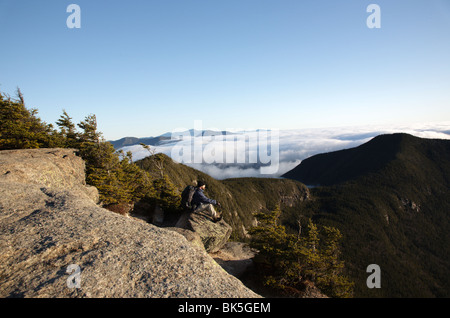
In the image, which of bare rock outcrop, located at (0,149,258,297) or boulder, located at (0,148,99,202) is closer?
bare rock outcrop, located at (0,149,258,297)

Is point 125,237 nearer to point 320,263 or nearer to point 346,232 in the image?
point 320,263

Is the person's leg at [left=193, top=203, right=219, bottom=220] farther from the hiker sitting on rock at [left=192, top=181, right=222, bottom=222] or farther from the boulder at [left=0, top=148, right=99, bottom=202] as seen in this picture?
the boulder at [left=0, top=148, right=99, bottom=202]

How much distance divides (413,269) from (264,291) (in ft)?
733

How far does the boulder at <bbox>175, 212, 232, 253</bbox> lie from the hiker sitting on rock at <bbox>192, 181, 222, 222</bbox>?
502 mm

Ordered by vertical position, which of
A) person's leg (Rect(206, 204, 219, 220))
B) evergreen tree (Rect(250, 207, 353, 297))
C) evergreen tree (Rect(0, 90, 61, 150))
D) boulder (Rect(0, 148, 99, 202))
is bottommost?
evergreen tree (Rect(250, 207, 353, 297))

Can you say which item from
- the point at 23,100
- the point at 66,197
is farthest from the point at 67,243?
the point at 23,100

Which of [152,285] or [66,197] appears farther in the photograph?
[66,197]

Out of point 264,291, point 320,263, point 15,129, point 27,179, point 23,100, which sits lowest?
point 264,291

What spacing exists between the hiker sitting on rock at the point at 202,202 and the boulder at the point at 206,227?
0.50 m

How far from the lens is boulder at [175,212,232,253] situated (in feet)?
60.6

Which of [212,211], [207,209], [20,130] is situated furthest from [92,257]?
[20,130]

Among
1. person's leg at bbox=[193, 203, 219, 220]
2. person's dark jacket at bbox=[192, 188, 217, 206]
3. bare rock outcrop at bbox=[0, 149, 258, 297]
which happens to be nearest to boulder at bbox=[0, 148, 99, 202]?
bare rock outcrop at bbox=[0, 149, 258, 297]

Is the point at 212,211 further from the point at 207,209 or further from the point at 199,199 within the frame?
A: the point at 199,199

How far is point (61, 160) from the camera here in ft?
63.1
